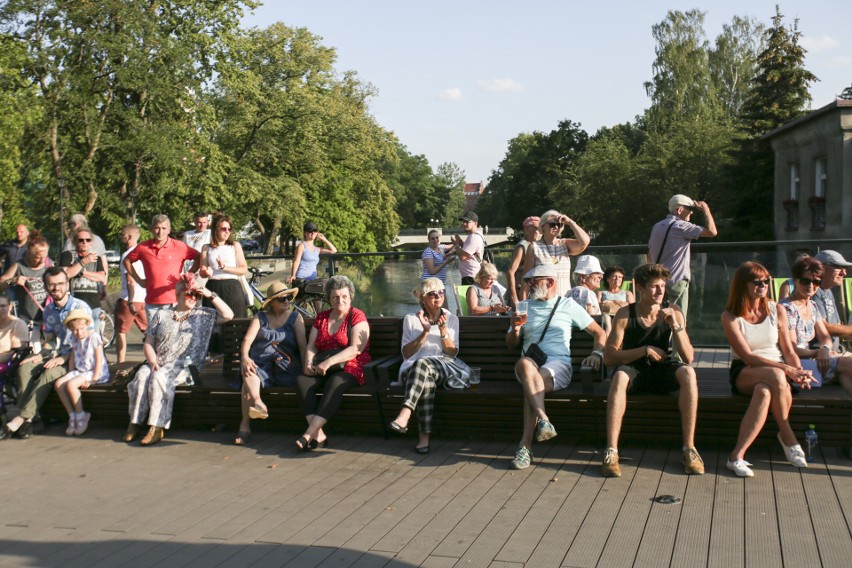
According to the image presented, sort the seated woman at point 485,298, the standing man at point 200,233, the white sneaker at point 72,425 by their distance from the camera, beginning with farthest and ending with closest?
1. the standing man at point 200,233
2. the seated woman at point 485,298
3. the white sneaker at point 72,425

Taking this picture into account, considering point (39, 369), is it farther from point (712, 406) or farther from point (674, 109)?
point (674, 109)

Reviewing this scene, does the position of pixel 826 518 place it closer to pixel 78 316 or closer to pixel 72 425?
pixel 72 425

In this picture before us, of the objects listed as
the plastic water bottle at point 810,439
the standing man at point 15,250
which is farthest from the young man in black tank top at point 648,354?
the standing man at point 15,250

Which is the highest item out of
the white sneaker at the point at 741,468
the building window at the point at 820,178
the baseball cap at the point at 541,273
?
the building window at the point at 820,178

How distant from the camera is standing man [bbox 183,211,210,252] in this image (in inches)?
429

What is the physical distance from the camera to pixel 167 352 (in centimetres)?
808

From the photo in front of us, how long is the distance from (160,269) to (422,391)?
350 cm

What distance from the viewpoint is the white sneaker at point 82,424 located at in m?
8.07

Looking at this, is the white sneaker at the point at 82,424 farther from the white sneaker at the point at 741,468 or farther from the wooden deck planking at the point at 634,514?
the white sneaker at the point at 741,468

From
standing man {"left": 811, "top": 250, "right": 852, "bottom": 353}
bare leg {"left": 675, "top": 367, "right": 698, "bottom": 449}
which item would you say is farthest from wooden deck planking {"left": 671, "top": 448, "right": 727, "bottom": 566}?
standing man {"left": 811, "top": 250, "right": 852, "bottom": 353}

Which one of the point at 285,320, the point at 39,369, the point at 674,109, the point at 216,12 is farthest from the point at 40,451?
the point at 674,109

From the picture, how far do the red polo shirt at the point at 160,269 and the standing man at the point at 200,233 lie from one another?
1546mm

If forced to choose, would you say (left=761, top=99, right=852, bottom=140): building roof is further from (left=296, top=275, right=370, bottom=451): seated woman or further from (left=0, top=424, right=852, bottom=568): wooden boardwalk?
(left=296, top=275, right=370, bottom=451): seated woman

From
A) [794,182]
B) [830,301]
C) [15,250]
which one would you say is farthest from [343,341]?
[794,182]
